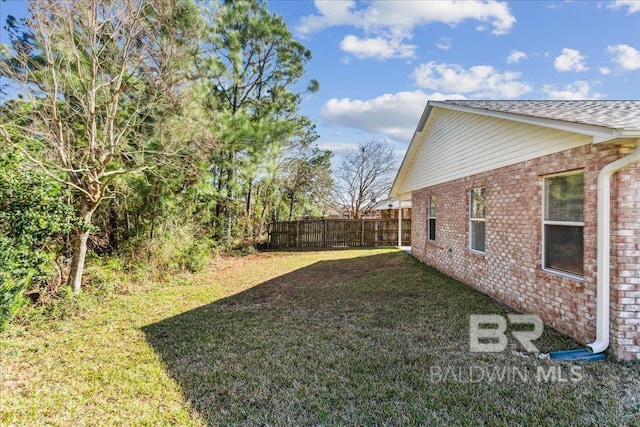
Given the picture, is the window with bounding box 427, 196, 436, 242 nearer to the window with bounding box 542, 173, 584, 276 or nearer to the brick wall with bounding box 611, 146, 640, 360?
the window with bounding box 542, 173, 584, 276

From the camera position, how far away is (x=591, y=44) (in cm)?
746

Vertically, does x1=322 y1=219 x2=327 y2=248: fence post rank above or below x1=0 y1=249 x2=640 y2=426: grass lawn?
above

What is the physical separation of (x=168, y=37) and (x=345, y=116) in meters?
25.9

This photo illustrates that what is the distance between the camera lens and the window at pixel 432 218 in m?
10.6

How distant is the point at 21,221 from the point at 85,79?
3.00m

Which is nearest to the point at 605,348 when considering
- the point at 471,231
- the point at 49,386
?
the point at 471,231

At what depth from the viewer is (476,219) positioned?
743 cm

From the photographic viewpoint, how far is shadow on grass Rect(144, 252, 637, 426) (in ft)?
9.21

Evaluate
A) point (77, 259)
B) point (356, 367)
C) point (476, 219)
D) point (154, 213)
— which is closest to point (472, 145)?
point (476, 219)

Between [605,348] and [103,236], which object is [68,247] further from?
[605,348]

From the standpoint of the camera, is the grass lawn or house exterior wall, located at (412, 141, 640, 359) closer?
the grass lawn

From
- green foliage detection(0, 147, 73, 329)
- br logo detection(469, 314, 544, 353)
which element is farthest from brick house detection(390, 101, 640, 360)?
green foliage detection(0, 147, 73, 329)

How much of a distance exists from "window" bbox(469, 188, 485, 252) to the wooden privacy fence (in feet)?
32.9

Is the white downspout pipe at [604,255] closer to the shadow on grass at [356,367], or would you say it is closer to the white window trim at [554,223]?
the shadow on grass at [356,367]
